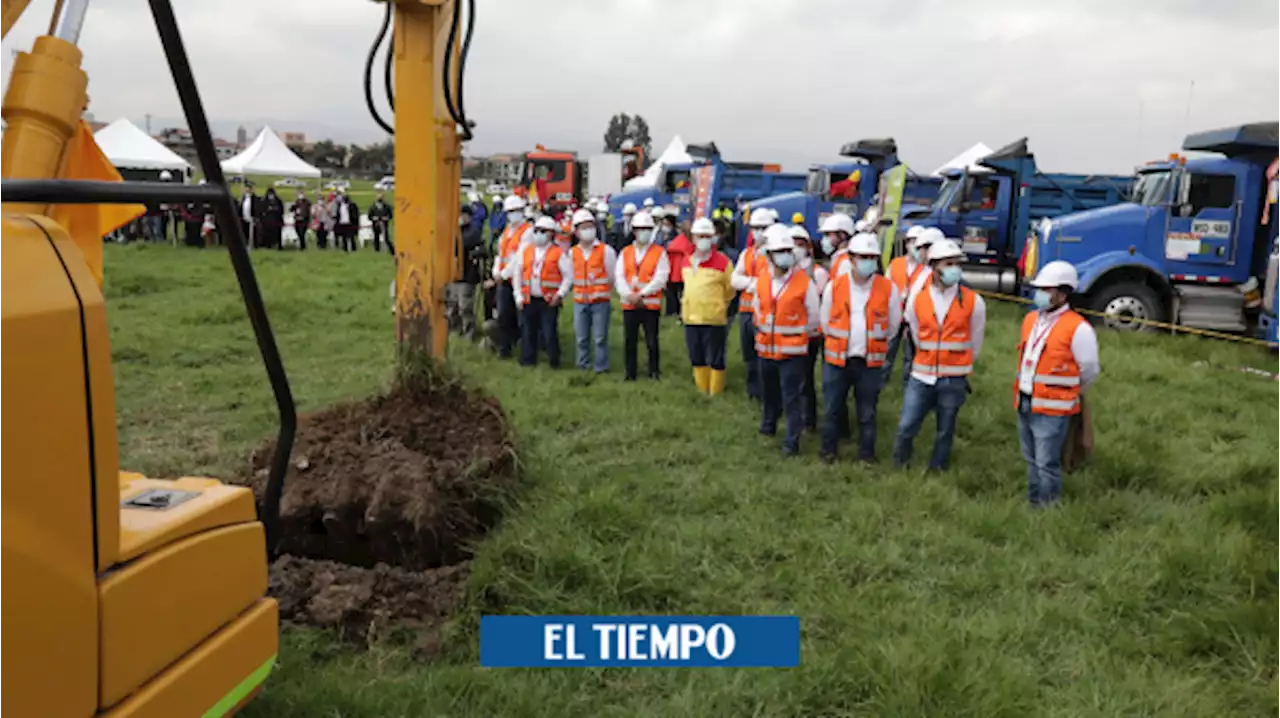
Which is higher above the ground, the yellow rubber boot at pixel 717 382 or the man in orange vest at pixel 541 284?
the man in orange vest at pixel 541 284

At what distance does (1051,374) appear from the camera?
19.7 feet

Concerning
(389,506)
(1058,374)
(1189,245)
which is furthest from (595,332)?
(1189,245)

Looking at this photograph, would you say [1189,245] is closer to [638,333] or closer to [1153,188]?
[1153,188]

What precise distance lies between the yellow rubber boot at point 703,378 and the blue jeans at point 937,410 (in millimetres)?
2822

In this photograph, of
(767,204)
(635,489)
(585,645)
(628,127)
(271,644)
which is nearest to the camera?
(271,644)

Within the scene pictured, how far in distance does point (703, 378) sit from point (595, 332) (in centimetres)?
148

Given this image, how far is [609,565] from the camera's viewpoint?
486 cm

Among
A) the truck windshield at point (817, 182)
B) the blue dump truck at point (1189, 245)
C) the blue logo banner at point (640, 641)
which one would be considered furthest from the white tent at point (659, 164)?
the blue logo banner at point (640, 641)

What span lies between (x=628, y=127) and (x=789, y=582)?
80478mm

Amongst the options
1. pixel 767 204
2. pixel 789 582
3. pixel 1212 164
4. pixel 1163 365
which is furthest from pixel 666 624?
pixel 767 204

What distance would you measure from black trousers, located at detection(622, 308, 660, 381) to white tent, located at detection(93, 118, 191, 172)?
2033 cm

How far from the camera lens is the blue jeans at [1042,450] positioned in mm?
6113

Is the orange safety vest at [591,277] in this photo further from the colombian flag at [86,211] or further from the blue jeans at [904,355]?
Answer: the colombian flag at [86,211]

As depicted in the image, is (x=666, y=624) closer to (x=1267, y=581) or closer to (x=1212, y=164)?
(x=1267, y=581)
